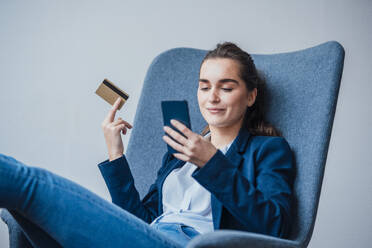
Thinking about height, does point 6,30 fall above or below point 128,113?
above

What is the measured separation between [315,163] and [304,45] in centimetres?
91

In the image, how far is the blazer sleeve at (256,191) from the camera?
0.91 m

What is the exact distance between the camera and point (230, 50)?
125cm

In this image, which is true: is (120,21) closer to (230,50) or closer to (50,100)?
(50,100)

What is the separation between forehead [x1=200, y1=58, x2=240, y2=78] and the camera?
3.88 feet

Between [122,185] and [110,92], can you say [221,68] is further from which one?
[122,185]

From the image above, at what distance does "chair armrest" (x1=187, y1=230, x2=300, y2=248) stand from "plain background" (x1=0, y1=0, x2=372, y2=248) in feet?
3.70

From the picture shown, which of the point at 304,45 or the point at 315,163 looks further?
the point at 304,45

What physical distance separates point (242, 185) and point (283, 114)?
17.3 inches

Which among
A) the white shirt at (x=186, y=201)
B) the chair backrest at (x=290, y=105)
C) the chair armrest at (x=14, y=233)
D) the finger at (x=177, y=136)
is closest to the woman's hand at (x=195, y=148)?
the finger at (x=177, y=136)

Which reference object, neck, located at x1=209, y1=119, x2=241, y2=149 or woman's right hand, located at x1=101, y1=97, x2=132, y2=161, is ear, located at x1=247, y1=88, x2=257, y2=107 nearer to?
neck, located at x1=209, y1=119, x2=241, y2=149

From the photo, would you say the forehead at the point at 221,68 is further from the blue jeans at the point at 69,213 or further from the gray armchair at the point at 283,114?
the blue jeans at the point at 69,213

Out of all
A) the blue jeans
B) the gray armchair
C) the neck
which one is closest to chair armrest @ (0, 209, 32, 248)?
the gray armchair

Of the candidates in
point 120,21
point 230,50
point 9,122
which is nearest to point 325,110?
point 230,50
